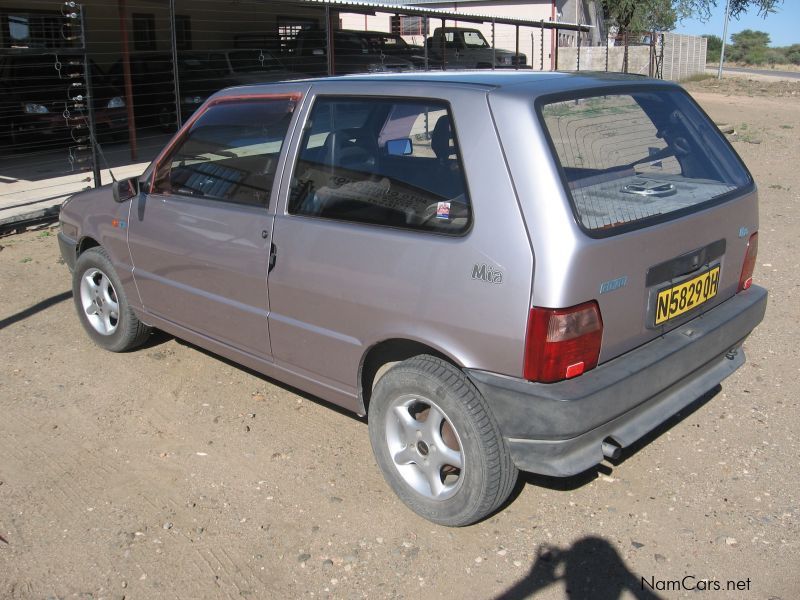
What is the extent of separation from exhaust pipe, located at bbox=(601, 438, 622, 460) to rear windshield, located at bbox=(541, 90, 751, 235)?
87cm

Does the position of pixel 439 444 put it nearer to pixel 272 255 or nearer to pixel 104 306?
pixel 272 255

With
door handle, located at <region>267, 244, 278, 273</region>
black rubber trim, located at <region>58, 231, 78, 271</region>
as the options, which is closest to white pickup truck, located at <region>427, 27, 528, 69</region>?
black rubber trim, located at <region>58, 231, 78, 271</region>

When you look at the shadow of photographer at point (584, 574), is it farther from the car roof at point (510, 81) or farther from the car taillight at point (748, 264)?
the car roof at point (510, 81)

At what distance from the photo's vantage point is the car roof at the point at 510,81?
3.21 metres

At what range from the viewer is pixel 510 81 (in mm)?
3311

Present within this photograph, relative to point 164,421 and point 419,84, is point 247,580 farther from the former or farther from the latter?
point 419,84

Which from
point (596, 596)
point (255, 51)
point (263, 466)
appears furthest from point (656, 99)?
point (255, 51)

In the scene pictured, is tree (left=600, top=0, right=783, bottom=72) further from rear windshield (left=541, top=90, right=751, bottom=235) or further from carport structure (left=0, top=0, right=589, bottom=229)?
rear windshield (left=541, top=90, right=751, bottom=235)

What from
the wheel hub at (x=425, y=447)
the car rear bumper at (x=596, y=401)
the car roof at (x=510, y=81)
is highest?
the car roof at (x=510, y=81)

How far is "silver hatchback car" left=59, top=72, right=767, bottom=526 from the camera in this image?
299 centimetres

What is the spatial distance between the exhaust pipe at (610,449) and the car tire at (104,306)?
10.5 feet

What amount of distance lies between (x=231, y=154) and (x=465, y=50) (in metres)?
21.8

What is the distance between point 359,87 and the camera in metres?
3.67

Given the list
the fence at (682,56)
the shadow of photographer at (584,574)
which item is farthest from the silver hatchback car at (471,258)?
the fence at (682,56)
